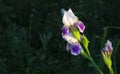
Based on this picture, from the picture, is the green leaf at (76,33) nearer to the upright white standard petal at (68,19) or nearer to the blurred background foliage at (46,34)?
the upright white standard petal at (68,19)

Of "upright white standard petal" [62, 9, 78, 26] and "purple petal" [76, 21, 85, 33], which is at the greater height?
"upright white standard petal" [62, 9, 78, 26]

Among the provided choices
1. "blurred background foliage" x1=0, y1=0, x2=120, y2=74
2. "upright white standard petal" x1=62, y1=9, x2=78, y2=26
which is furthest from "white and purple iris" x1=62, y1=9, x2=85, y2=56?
"blurred background foliage" x1=0, y1=0, x2=120, y2=74

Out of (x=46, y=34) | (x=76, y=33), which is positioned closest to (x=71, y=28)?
(x=76, y=33)

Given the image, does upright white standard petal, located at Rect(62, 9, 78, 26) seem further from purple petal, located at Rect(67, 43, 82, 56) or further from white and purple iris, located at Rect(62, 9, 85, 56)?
purple petal, located at Rect(67, 43, 82, 56)

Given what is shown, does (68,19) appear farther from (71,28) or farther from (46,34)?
(46,34)

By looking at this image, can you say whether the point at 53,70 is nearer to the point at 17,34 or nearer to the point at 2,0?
the point at 17,34

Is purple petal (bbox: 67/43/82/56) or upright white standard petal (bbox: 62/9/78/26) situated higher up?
upright white standard petal (bbox: 62/9/78/26)

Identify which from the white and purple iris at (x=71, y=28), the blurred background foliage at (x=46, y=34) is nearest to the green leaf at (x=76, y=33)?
the white and purple iris at (x=71, y=28)

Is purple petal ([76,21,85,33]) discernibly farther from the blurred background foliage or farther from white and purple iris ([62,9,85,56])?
the blurred background foliage

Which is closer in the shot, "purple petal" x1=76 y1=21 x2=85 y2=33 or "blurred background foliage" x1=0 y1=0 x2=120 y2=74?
"purple petal" x1=76 y1=21 x2=85 y2=33
